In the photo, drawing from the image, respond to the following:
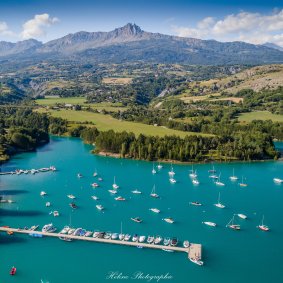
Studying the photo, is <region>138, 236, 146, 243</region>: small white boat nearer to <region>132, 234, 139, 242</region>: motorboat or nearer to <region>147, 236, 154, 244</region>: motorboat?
<region>132, 234, 139, 242</region>: motorboat

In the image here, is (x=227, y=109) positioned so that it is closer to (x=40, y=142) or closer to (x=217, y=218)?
(x=40, y=142)

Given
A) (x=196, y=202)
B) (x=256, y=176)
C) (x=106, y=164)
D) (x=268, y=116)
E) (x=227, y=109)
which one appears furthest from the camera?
(x=227, y=109)

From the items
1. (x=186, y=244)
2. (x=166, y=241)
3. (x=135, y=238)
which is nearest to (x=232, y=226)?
(x=186, y=244)

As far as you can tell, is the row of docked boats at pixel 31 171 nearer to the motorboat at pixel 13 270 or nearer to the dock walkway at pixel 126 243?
the dock walkway at pixel 126 243

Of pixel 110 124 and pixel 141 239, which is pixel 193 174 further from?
pixel 110 124

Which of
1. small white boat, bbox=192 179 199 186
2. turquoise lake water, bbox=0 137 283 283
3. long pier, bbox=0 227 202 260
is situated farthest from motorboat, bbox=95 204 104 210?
small white boat, bbox=192 179 199 186

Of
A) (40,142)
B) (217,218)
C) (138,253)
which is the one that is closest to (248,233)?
(217,218)
